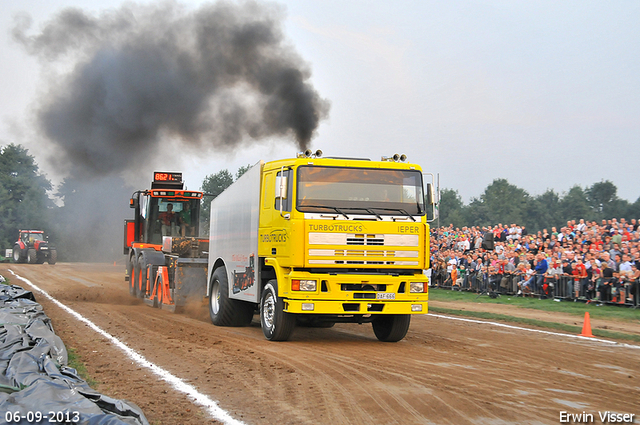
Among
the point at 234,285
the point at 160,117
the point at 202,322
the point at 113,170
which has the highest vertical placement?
the point at 160,117

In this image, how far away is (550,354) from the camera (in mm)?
9680

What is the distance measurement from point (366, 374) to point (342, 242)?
9.31ft

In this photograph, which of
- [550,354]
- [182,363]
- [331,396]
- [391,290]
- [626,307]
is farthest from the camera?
[626,307]

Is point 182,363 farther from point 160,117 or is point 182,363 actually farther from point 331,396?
point 160,117

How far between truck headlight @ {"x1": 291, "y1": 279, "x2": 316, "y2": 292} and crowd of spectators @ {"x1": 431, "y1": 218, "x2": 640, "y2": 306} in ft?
36.8

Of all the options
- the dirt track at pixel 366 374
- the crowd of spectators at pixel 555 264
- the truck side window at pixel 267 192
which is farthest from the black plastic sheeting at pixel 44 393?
the crowd of spectators at pixel 555 264

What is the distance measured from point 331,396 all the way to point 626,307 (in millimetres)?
13791

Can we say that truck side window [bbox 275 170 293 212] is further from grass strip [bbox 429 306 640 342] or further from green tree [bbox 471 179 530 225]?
green tree [bbox 471 179 530 225]

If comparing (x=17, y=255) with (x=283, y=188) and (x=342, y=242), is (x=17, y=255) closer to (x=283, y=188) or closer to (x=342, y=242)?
(x=283, y=188)

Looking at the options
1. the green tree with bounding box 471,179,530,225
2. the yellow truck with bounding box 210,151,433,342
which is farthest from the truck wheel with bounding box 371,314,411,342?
the green tree with bounding box 471,179,530,225

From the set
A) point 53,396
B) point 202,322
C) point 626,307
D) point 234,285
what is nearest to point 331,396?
point 53,396

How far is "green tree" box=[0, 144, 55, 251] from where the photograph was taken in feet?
228

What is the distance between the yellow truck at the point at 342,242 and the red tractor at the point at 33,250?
41713mm

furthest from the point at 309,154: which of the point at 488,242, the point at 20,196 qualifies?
the point at 20,196
